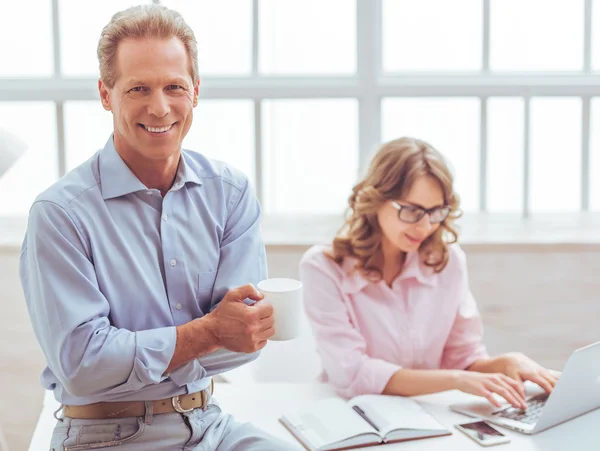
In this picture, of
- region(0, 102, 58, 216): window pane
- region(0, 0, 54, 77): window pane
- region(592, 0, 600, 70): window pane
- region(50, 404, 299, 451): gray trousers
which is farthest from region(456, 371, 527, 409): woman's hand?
region(0, 0, 54, 77): window pane

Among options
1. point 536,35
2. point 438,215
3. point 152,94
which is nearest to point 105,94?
point 152,94

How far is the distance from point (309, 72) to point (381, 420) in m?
2.02

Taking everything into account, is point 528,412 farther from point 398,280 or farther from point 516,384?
point 398,280

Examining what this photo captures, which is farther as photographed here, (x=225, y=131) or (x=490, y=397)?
(x=225, y=131)

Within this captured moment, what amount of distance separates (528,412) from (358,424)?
17.9 inches

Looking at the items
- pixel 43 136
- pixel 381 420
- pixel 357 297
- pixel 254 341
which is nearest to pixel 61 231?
pixel 254 341

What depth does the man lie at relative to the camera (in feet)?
5.77

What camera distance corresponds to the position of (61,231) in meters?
1.79

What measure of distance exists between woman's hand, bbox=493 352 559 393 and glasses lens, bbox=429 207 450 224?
0.44 metres

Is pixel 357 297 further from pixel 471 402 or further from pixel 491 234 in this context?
pixel 491 234

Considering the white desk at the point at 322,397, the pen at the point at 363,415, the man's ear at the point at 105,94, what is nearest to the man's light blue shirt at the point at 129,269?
the man's ear at the point at 105,94

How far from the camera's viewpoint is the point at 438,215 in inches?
99.0

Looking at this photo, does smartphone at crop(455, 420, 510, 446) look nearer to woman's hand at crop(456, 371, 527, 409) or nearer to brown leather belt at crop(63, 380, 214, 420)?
woman's hand at crop(456, 371, 527, 409)

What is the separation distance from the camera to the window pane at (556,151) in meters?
3.76
